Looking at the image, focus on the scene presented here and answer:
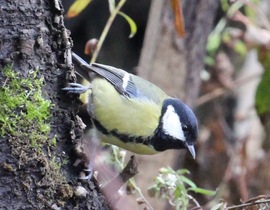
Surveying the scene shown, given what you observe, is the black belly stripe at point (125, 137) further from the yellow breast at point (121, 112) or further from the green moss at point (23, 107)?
the green moss at point (23, 107)

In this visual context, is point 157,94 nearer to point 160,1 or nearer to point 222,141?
point 160,1

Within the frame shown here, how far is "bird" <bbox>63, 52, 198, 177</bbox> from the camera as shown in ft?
5.36

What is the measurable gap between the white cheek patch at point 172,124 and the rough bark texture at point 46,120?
0.56 m

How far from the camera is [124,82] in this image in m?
1.79

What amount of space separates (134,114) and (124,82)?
5.6 inches

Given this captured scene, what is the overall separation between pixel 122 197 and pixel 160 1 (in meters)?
1.26

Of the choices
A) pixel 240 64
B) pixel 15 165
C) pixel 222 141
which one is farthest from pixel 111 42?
pixel 15 165

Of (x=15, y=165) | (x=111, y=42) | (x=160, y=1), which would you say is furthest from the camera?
(x=111, y=42)

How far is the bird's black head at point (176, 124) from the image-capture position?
1735 millimetres

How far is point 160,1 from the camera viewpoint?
8.00 ft

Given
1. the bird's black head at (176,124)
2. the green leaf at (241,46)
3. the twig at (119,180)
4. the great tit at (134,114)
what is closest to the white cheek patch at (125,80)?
the great tit at (134,114)

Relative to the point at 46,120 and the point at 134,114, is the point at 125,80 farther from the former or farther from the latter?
the point at 46,120

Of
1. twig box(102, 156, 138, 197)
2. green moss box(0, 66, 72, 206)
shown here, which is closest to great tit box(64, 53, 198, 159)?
twig box(102, 156, 138, 197)

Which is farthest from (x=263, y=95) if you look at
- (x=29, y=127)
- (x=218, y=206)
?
(x=29, y=127)
